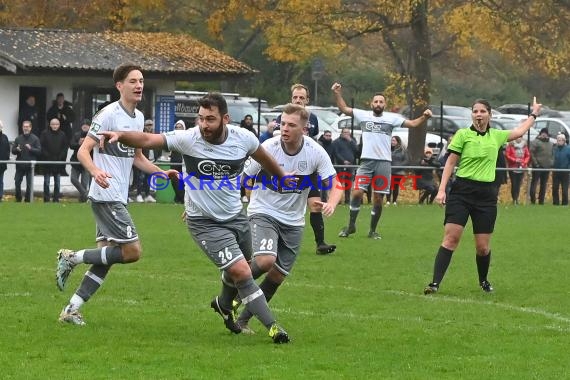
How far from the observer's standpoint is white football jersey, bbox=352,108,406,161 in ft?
62.7

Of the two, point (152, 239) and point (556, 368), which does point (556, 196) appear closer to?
point (152, 239)

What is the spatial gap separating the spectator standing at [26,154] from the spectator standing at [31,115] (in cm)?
394

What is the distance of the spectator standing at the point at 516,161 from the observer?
30.2 meters

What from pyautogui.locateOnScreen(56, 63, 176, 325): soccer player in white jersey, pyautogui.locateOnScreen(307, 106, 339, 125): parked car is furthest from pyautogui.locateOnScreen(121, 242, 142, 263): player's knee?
pyautogui.locateOnScreen(307, 106, 339, 125): parked car

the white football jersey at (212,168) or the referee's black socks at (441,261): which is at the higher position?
the white football jersey at (212,168)

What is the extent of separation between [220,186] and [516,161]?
69.9ft

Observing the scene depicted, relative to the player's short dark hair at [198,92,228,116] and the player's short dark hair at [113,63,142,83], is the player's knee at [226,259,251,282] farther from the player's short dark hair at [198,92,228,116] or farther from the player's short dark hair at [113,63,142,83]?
the player's short dark hair at [113,63,142,83]

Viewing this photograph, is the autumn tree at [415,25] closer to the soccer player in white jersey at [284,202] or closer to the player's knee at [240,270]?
the soccer player in white jersey at [284,202]

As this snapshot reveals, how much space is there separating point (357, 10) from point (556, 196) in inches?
346

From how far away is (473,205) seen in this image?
13031 millimetres

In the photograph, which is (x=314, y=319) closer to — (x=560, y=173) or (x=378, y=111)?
(x=378, y=111)

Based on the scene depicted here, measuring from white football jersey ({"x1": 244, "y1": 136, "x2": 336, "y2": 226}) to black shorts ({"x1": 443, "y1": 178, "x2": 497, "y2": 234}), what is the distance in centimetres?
247

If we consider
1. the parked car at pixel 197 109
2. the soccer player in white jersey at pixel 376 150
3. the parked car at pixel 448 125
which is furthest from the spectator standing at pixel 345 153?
the parked car at pixel 448 125

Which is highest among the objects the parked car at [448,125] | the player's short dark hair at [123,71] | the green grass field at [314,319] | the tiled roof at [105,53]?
the tiled roof at [105,53]
